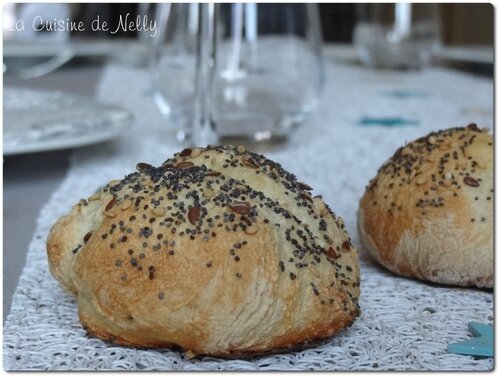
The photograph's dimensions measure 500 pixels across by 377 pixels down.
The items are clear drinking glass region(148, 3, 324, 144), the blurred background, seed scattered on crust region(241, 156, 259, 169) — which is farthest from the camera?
clear drinking glass region(148, 3, 324, 144)

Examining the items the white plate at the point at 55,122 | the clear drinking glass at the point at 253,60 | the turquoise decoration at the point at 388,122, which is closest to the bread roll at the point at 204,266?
the white plate at the point at 55,122

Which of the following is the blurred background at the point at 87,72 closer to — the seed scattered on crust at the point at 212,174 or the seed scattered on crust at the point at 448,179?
the seed scattered on crust at the point at 212,174

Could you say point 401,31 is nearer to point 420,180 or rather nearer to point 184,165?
point 420,180

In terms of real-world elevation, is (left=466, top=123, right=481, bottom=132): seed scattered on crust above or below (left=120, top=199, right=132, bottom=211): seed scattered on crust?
above

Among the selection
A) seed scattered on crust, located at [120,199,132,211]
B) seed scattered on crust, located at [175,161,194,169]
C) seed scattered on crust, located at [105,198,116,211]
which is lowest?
seed scattered on crust, located at [105,198,116,211]

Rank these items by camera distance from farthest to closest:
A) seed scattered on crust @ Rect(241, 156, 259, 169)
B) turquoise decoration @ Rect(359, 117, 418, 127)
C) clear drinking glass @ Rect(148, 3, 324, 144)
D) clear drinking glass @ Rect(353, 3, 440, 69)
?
clear drinking glass @ Rect(353, 3, 440, 69), turquoise decoration @ Rect(359, 117, 418, 127), clear drinking glass @ Rect(148, 3, 324, 144), seed scattered on crust @ Rect(241, 156, 259, 169)

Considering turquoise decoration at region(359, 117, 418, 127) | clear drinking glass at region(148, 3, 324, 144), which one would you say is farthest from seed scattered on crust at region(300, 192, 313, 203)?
turquoise decoration at region(359, 117, 418, 127)

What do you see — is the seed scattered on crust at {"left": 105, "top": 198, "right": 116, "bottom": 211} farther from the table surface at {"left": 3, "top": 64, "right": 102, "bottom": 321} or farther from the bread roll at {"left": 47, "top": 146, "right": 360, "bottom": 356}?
the table surface at {"left": 3, "top": 64, "right": 102, "bottom": 321}

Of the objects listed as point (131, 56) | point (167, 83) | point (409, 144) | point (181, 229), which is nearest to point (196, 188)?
point (181, 229)
